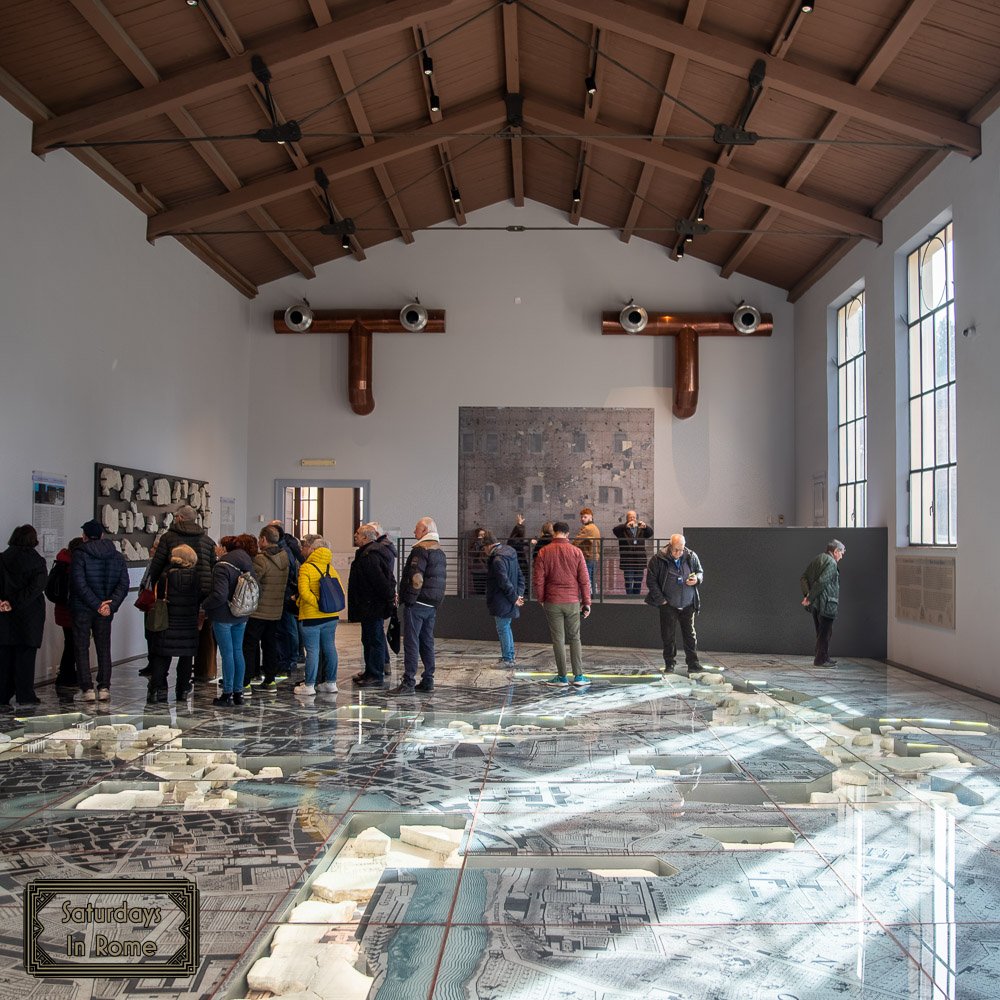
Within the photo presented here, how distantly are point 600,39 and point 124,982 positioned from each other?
10825mm

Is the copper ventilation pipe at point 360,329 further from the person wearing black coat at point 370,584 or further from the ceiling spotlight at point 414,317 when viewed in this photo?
the person wearing black coat at point 370,584

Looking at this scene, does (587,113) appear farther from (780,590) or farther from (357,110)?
(780,590)

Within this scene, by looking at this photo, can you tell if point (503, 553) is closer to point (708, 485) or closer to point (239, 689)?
point (239, 689)

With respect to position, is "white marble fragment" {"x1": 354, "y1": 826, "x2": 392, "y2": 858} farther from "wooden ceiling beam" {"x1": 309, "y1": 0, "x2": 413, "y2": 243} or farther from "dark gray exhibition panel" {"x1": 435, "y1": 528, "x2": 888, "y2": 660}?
"dark gray exhibition panel" {"x1": 435, "y1": 528, "x2": 888, "y2": 660}

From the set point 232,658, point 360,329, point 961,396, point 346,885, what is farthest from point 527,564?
point 346,885

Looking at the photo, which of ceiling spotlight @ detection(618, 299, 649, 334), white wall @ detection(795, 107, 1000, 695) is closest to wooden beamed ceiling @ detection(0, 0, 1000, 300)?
white wall @ detection(795, 107, 1000, 695)

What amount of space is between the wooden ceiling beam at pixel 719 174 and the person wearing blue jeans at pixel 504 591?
5.10 meters

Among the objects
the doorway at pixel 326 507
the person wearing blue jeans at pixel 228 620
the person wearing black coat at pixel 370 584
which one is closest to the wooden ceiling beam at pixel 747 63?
the person wearing black coat at pixel 370 584

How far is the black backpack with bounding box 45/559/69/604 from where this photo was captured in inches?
354

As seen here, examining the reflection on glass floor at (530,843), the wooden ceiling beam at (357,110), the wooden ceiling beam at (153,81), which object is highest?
the wooden ceiling beam at (357,110)

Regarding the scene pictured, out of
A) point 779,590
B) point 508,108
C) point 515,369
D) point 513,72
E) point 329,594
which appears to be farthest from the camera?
point 515,369

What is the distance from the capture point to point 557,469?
1691 cm

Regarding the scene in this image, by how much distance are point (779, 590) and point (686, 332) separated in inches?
214

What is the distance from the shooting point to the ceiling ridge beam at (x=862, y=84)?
873 cm
